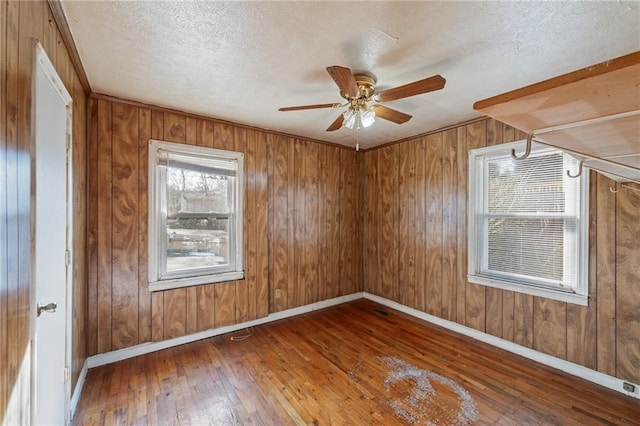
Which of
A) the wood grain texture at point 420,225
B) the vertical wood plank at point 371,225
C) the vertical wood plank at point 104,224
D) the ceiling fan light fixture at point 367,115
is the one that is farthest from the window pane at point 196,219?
the wood grain texture at point 420,225

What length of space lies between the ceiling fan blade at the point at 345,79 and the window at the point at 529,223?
1904mm

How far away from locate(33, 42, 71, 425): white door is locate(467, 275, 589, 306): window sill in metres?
3.49

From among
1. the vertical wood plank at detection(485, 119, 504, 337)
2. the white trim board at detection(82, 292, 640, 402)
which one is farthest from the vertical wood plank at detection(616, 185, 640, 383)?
the vertical wood plank at detection(485, 119, 504, 337)

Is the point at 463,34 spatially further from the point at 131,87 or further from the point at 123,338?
the point at 123,338

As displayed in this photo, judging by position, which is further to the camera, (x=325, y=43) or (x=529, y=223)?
(x=529, y=223)

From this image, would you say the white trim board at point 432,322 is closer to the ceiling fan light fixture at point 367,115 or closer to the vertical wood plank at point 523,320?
the vertical wood plank at point 523,320

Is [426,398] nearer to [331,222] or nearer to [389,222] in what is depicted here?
[389,222]

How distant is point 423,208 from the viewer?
3549 millimetres

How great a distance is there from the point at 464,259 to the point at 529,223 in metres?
0.75

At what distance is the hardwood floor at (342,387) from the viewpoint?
1838 millimetres

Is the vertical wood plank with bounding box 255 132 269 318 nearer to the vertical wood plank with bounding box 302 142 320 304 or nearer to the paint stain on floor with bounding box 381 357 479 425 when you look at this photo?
the vertical wood plank with bounding box 302 142 320 304

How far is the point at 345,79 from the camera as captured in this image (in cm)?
163

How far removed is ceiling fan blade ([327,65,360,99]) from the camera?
152 centimetres

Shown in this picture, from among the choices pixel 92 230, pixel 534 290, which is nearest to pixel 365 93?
pixel 534 290
